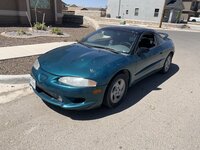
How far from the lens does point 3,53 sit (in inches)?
253

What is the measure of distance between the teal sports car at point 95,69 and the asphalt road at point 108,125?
0.93 feet

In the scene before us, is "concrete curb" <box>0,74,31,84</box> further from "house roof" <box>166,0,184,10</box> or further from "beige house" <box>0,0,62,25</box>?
"house roof" <box>166,0,184,10</box>

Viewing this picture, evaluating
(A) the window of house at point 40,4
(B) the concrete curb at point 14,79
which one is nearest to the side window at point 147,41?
(B) the concrete curb at point 14,79

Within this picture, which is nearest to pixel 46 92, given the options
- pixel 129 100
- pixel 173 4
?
pixel 129 100

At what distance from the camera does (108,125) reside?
320cm

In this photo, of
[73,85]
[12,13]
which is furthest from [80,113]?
[12,13]

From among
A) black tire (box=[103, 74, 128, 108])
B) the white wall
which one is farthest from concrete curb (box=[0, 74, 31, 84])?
the white wall

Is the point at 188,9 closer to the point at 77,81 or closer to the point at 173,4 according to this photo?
the point at 173,4

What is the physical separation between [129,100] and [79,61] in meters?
1.43

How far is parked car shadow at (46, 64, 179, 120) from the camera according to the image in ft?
11.3

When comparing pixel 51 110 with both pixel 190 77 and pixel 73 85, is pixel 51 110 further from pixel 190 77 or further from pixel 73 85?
pixel 190 77

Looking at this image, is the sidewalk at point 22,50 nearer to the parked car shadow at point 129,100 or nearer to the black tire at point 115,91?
the parked car shadow at point 129,100

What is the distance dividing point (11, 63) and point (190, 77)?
17.8 feet

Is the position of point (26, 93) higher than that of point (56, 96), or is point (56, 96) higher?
point (56, 96)
